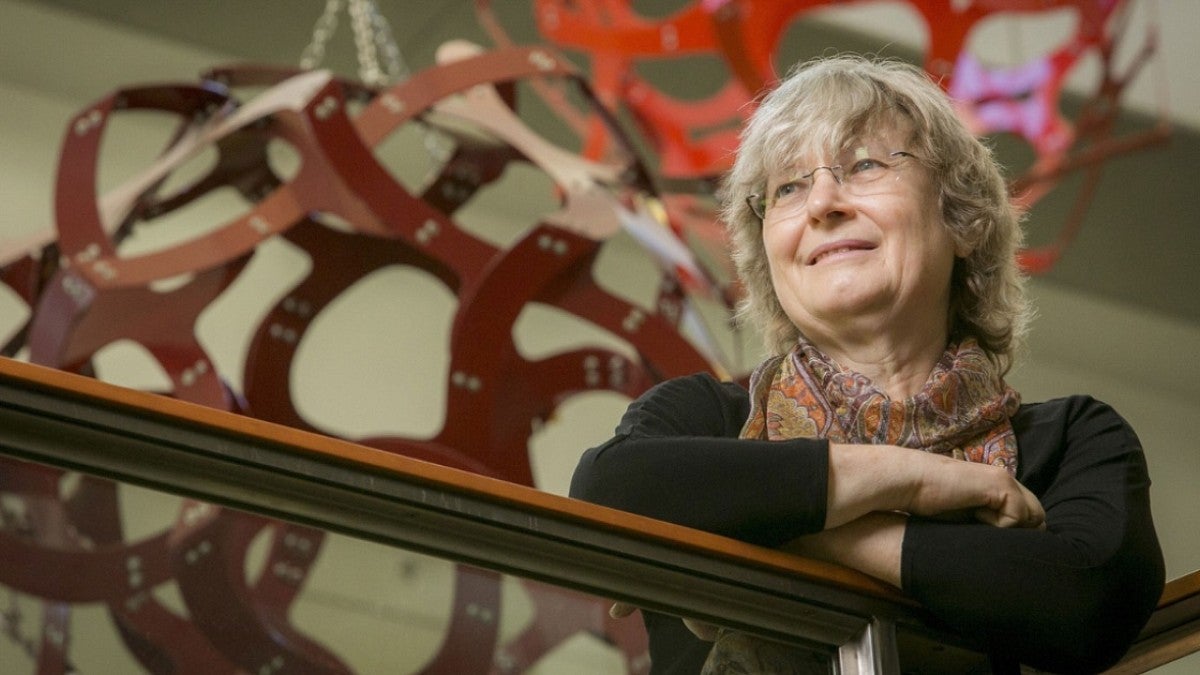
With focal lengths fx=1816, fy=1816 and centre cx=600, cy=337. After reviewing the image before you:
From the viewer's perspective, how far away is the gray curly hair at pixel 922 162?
5.74ft

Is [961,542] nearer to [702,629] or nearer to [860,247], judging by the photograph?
[702,629]

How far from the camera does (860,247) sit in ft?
5.51

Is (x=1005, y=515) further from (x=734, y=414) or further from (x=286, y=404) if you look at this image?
(x=286, y=404)

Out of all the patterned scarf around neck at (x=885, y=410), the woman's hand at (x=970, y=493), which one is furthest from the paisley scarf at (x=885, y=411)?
the woman's hand at (x=970, y=493)

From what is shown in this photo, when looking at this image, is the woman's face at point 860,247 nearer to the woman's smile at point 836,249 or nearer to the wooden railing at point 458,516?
the woman's smile at point 836,249

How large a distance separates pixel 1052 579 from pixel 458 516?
474mm

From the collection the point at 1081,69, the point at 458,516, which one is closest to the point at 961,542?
the point at 458,516

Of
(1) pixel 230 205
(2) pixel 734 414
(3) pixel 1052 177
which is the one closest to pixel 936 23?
(3) pixel 1052 177

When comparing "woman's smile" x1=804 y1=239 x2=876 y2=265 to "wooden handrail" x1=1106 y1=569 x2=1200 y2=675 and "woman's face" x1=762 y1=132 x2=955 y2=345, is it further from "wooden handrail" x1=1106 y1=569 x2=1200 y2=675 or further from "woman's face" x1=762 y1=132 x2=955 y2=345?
"wooden handrail" x1=1106 y1=569 x2=1200 y2=675

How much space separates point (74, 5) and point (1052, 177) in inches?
137

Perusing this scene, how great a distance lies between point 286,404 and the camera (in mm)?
2721

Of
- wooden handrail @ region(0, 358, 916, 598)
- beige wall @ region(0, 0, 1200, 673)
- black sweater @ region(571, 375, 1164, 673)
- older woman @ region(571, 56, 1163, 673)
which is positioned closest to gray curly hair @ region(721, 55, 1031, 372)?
older woman @ region(571, 56, 1163, 673)

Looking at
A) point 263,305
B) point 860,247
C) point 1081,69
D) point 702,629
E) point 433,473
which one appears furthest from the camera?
point 1081,69

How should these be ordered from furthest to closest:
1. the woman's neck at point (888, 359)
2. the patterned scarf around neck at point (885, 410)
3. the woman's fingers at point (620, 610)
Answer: the woman's neck at point (888, 359), the patterned scarf around neck at point (885, 410), the woman's fingers at point (620, 610)
